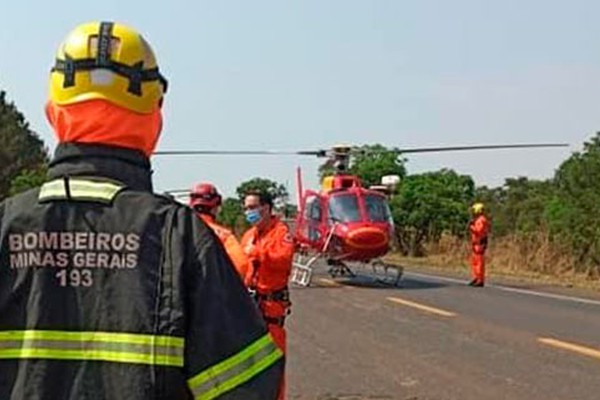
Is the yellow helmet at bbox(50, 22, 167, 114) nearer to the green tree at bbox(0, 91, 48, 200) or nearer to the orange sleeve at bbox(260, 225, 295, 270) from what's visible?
the orange sleeve at bbox(260, 225, 295, 270)

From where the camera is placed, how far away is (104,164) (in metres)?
2.66

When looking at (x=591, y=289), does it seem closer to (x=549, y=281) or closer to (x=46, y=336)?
(x=549, y=281)

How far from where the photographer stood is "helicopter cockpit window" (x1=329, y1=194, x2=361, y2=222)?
957 inches

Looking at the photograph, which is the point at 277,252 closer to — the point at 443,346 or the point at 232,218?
the point at 443,346

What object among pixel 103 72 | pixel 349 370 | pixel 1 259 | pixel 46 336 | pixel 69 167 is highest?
pixel 103 72

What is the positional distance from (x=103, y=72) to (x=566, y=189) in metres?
51.2

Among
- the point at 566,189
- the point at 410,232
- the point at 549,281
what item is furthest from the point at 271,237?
the point at 566,189

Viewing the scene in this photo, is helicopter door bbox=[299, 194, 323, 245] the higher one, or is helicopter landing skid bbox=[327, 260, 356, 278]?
helicopter door bbox=[299, 194, 323, 245]

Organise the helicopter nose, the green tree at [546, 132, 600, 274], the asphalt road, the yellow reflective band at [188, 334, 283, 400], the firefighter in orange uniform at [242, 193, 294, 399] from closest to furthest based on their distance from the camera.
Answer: the yellow reflective band at [188, 334, 283, 400] → the firefighter in orange uniform at [242, 193, 294, 399] → the asphalt road → the helicopter nose → the green tree at [546, 132, 600, 274]

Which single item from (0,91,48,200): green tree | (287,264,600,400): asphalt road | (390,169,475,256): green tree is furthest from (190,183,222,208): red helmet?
(0,91,48,200): green tree

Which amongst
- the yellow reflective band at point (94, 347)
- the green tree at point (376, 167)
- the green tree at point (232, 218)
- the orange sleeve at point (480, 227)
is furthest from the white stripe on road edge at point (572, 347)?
the green tree at point (376, 167)

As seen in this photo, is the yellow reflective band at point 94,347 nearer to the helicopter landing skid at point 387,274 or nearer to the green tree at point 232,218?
the green tree at point 232,218

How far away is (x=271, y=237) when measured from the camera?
891cm

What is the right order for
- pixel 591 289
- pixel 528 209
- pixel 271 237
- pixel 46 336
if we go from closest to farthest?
1. pixel 46 336
2. pixel 271 237
3. pixel 591 289
4. pixel 528 209
